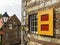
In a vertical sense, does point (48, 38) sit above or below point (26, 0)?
below

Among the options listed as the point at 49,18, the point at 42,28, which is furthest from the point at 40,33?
the point at 49,18

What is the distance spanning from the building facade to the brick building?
23973 millimetres

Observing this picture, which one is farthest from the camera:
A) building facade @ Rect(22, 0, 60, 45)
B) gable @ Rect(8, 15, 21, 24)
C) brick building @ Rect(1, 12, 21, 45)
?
gable @ Rect(8, 15, 21, 24)

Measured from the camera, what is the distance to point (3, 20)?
34781 mm

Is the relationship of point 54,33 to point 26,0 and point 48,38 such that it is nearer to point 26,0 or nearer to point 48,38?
point 48,38

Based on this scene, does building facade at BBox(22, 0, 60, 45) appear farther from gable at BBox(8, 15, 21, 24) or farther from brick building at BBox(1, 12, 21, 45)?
gable at BBox(8, 15, 21, 24)

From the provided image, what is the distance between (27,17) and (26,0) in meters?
A: 1.06

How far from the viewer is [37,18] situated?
31.8ft

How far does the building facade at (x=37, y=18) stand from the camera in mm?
7983

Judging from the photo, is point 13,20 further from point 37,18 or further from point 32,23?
point 37,18

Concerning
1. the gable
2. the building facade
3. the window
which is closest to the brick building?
the gable

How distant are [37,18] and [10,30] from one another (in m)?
27.2

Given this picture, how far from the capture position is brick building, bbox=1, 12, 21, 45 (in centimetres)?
3485

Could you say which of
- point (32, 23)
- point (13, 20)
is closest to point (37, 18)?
point (32, 23)
